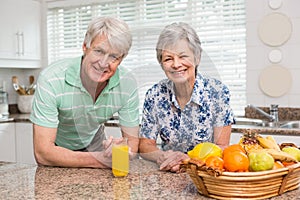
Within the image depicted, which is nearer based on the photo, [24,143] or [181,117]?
[181,117]

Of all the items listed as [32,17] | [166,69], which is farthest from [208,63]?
[32,17]

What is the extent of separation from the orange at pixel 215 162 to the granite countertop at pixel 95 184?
11 centimetres

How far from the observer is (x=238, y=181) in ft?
3.91

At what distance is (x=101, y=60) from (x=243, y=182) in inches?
23.3

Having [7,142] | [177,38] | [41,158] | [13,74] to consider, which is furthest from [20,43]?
[177,38]

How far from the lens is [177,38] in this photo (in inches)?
52.2

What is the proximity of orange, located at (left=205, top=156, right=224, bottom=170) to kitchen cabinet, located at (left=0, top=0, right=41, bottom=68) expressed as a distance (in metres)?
3.23

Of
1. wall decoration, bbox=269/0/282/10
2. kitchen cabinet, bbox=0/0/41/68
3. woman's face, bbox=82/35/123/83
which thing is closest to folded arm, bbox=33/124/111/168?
woman's face, bbox=82/35/123/83

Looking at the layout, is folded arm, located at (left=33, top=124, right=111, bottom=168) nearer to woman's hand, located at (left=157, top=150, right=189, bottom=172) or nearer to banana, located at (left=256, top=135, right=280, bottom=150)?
woman's hand, located at (left=157, top=150, right=189, bottom=172)

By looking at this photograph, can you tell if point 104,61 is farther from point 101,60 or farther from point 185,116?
point 185,116

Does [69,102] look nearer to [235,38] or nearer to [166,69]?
[166,69]

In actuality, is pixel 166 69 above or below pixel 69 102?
above

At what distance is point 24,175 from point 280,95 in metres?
2.29

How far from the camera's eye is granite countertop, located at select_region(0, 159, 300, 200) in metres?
1.29
